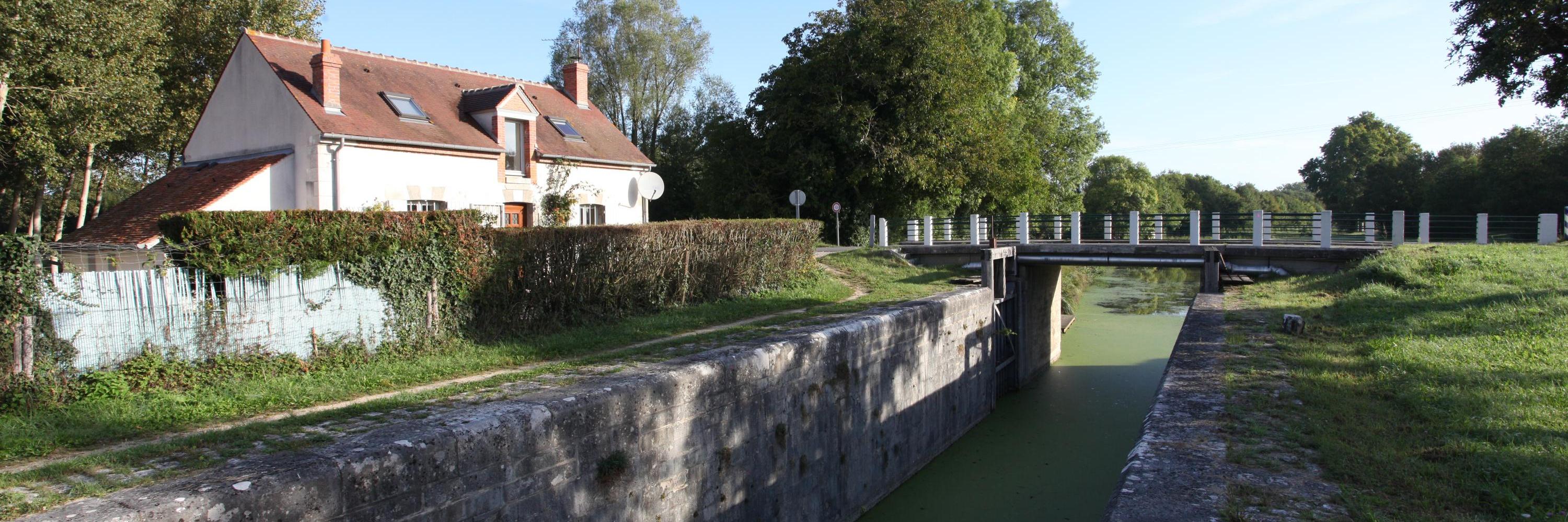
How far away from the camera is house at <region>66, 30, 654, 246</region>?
15594 millimetres

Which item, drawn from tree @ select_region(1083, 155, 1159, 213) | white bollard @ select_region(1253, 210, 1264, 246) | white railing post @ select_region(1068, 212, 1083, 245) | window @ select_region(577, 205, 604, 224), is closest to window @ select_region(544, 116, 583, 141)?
window @ select_region(577, 205, 604, 224)

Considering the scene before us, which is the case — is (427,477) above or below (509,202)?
below

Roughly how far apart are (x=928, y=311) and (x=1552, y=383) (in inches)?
316

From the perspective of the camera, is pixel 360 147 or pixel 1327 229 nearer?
pixel 360 147

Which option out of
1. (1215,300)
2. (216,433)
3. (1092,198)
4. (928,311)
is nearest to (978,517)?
(928,311)

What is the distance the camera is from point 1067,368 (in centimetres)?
2178

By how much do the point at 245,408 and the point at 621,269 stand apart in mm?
5861

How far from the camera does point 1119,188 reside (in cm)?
5256

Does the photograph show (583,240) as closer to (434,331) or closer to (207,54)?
(434,331)

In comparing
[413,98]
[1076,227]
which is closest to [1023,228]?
[1076,227]

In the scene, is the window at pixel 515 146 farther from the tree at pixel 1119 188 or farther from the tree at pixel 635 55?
the tree at pixel 1119 188

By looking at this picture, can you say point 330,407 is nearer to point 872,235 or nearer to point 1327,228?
point 1327,228

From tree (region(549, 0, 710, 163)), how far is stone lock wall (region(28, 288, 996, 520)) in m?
27.0

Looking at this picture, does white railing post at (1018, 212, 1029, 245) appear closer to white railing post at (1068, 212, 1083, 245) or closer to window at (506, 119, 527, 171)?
white railing post at (1068, 212, 1083, 245)
